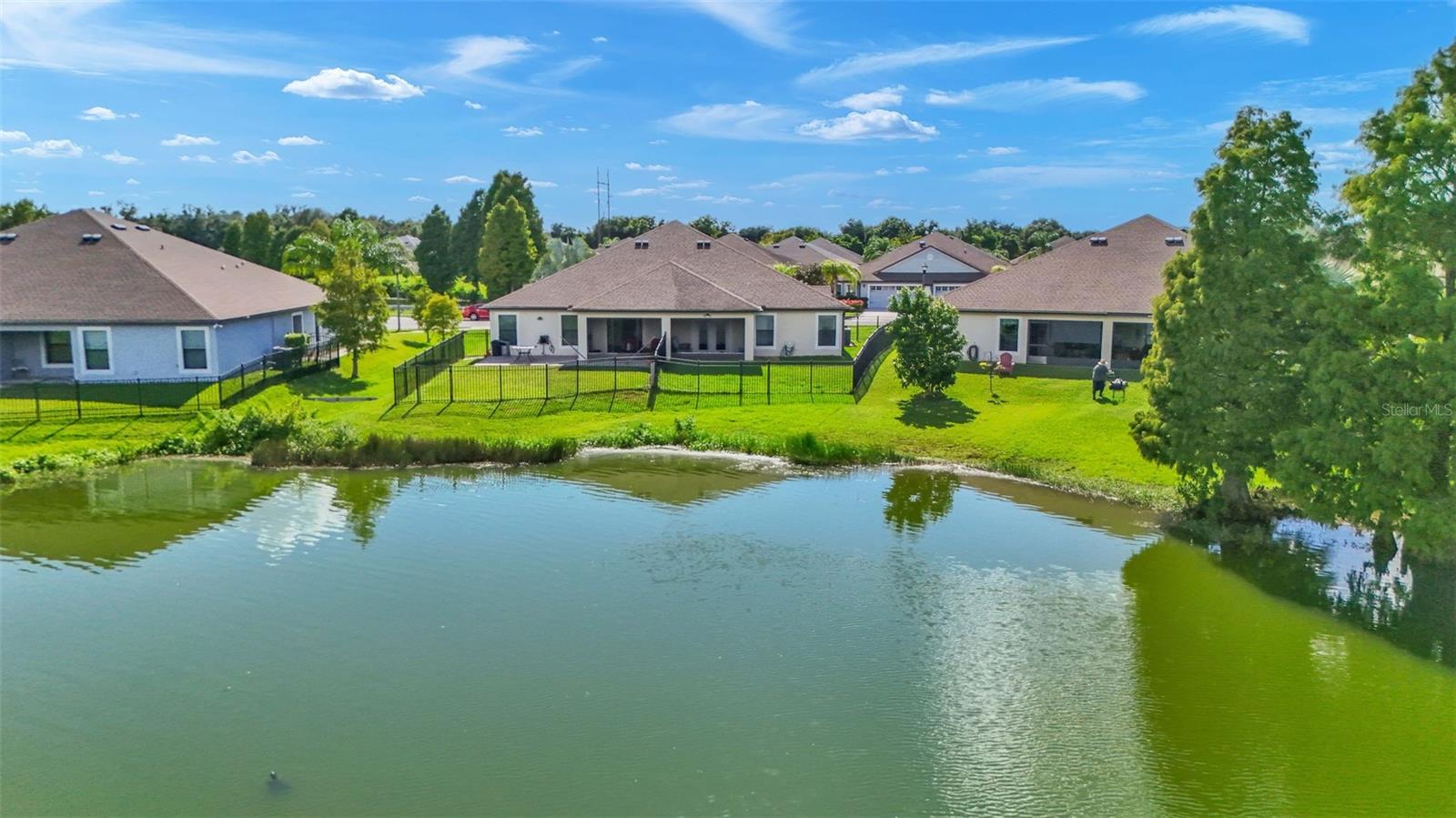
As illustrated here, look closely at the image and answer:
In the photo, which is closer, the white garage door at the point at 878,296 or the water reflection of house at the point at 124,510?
the water reflection of house at the point at 124,510

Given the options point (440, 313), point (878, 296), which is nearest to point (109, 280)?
point (440, 313)

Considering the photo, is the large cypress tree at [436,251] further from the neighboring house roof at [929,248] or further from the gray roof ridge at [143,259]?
the gray roof ridge at [143,259]

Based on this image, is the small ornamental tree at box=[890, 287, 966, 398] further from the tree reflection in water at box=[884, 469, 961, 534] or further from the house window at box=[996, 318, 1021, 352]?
the house window at box=[996, 318, 1021, 352]

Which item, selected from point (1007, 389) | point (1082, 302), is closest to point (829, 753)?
point (1007, 389)

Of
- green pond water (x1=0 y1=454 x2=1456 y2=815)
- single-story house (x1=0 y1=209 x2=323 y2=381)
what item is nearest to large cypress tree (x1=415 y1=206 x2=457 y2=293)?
single-story house (x1=0 y1=209 x2=323 y2=381)

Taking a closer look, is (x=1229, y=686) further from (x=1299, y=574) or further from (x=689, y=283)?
(x=689, y=283)

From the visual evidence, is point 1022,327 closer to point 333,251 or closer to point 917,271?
point 333,251

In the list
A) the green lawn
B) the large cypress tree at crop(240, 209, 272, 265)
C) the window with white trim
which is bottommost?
the green lawn
